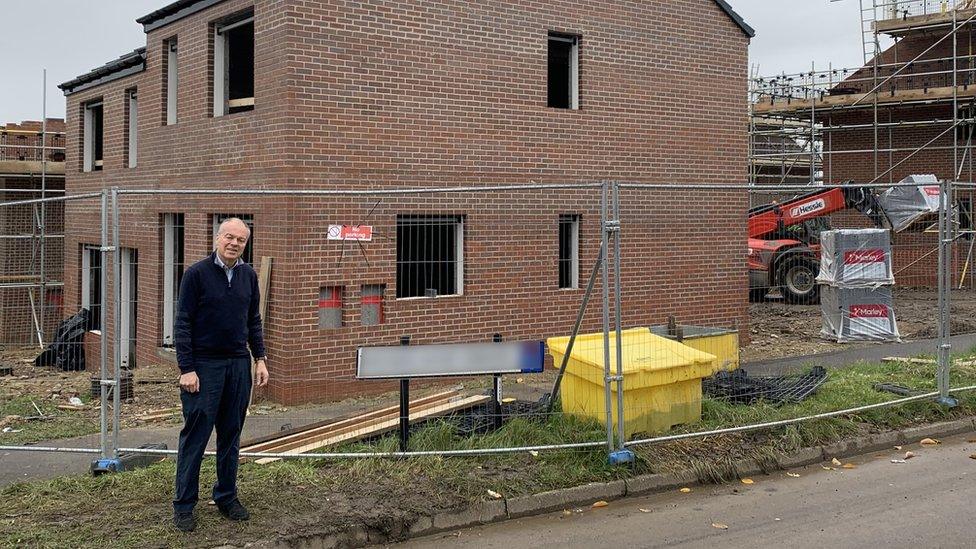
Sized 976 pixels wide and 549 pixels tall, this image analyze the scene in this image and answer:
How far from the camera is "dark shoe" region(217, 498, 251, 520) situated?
6285mm

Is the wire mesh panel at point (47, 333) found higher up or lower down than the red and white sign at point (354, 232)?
lower down

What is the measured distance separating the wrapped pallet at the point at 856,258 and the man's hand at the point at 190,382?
1154 centimetres

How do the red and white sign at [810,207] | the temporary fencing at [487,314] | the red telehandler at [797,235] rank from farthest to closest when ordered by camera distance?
the red and white sign at [810,207], the red telehandler at [797,235], the temporary fencing at [487,314]

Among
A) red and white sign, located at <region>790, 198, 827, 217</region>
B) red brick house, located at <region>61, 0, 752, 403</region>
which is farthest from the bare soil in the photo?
red and white sign, located at <region>790, 198, 827, 217</region>

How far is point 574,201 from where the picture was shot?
13383mm

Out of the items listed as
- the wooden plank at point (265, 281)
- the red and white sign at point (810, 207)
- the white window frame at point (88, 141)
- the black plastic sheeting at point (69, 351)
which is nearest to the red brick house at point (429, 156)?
the wooden plank at point (265, 281)

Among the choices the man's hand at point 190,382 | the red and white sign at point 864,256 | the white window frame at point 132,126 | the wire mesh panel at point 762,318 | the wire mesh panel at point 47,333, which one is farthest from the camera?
the white window frame at point 132,126

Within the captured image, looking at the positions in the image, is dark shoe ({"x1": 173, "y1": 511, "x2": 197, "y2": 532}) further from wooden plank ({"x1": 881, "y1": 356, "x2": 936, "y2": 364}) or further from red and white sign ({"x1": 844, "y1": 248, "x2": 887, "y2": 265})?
red and white sign ({"x1": 844, "y1": 248, "x2": 887, "y2": 265})

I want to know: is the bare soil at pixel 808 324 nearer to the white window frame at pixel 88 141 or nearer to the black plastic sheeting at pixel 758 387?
the black plastic sheeting at pixel 758 387

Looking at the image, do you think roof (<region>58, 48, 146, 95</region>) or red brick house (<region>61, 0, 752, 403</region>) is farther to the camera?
roof (<region>58, 48, 146, 95</region>)

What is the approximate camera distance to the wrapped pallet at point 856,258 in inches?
586

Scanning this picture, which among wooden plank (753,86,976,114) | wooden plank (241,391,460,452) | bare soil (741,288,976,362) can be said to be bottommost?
wooden plank (241,391,460,452)

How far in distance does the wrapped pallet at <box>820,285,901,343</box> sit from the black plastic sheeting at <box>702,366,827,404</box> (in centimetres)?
445

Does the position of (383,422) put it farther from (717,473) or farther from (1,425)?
(1,425)
